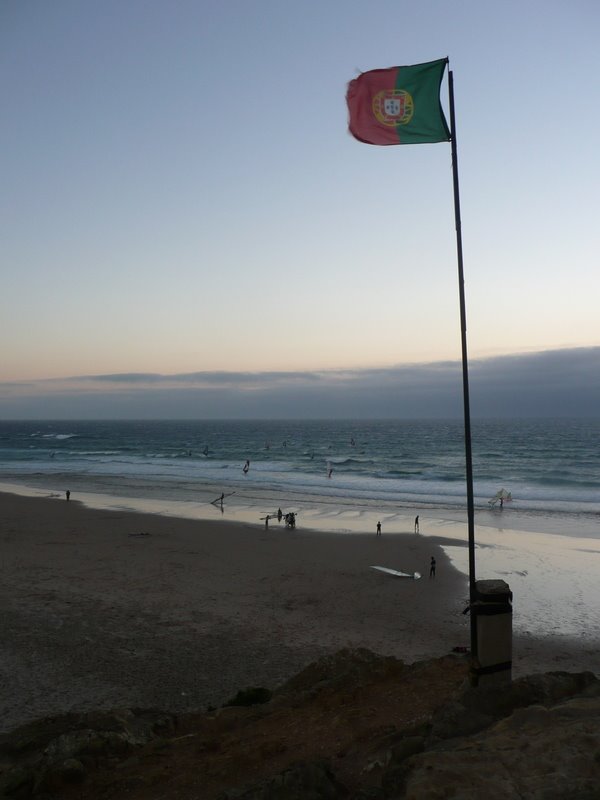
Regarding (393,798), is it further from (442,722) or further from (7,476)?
(7,476)

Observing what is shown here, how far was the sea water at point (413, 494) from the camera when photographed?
19.7 m

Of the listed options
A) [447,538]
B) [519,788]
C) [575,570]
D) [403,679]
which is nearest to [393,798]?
[519,788]

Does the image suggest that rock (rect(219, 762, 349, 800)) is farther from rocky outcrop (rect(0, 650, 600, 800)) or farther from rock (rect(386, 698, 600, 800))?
rock (rect(386, 698, 600, 800))

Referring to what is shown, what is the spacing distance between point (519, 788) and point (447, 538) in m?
23.4

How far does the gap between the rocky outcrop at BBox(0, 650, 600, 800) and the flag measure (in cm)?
751

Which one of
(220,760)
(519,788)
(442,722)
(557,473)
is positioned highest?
(519,788)

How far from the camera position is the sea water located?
19675 mm

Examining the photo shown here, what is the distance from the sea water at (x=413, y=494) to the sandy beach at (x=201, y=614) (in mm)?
2393

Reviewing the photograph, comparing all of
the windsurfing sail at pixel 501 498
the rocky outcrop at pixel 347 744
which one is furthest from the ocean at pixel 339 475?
the rocky outcrop at pixel 347 744

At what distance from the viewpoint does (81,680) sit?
11.1m

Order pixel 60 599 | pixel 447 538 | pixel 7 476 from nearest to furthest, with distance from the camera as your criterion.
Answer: pixel 60 599
pixel 447 538
pixel 7 476

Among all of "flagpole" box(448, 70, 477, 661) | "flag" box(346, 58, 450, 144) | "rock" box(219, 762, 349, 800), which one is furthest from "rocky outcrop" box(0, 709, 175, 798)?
"flag" box(346, 58, 450, 144)

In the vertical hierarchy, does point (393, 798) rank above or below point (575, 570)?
above

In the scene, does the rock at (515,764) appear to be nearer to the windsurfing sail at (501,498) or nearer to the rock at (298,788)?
the rock at (298,788)
